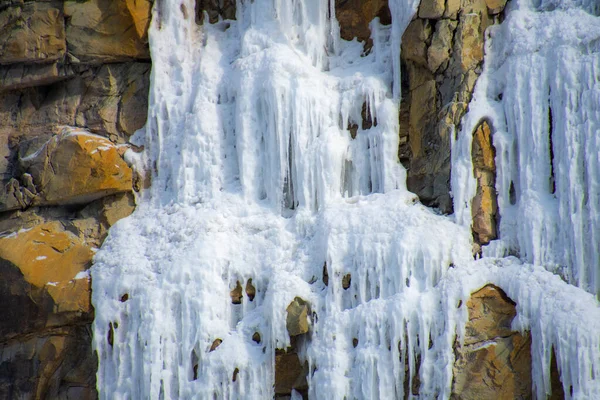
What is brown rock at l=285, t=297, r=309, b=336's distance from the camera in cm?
1028

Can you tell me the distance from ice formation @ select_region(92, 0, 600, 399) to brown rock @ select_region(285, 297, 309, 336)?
0.12 meters

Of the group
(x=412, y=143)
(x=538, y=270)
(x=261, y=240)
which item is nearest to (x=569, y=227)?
(x=538, y=270)

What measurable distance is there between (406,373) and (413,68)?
4.52 m

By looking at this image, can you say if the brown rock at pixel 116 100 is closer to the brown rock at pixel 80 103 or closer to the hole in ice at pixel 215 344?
the brown rock at pixel 80 103

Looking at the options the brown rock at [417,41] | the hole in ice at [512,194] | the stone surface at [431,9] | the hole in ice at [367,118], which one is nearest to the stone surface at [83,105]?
the hole in ice at [367,118]

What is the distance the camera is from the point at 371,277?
33.9ft

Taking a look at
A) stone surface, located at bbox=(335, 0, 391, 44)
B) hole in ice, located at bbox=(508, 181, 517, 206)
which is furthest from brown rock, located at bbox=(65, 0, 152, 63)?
hole in ice, located at bbox=(508, 181, 517, 206)

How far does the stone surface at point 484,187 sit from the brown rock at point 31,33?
6.73 meters

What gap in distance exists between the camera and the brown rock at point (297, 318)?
10281 millimetres

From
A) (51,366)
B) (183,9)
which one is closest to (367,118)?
(183,9)

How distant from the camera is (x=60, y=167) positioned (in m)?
11.6

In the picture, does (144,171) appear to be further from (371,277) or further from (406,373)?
(406,373)

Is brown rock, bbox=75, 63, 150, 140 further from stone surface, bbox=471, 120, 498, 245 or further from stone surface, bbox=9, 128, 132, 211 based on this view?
stone surface, bbox=471, 120, 498, 245

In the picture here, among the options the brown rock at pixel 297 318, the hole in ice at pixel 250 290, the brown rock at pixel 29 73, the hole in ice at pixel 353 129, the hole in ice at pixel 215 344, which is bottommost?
the hole in ice at pixel 215 344
